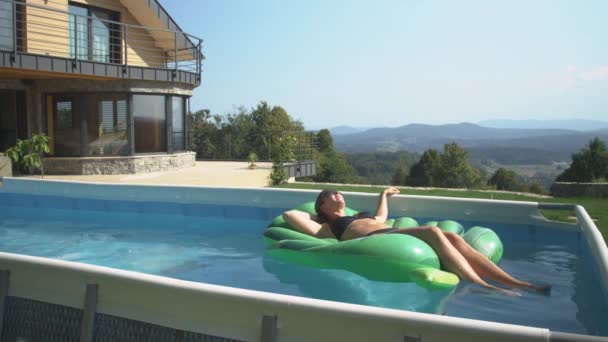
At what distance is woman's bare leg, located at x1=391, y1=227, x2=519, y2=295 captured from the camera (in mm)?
5480

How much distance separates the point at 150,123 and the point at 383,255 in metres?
13.5

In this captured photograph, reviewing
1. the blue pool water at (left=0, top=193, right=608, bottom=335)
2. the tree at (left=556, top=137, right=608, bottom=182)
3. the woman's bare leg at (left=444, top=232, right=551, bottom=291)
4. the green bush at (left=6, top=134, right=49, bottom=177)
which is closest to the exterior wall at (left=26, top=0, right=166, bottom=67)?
the green bush at (left=6, top=134, right=49, bottom=177)

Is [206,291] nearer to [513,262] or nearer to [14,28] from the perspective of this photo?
[513,262]

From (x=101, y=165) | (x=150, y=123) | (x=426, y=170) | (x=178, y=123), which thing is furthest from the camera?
(x=426, y=170)

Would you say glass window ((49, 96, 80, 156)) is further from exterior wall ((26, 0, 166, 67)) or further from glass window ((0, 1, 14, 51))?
glass window ((0, 1, 14, 51))

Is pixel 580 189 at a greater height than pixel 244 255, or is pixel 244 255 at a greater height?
pixel 580 189

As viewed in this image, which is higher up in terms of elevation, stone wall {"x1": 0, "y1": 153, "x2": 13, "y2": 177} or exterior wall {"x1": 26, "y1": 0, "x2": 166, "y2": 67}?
exterior wall {"x1": 26, "y1": 0, "x2": 166, "y2": 67}

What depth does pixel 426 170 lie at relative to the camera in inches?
3219

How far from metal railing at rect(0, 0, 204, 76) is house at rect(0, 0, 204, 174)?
0.03 metres

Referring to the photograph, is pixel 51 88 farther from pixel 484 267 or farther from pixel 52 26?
pixel 484 267

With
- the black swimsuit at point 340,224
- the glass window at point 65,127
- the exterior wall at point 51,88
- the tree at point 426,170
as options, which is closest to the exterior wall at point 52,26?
the exterior wall at point 51,88

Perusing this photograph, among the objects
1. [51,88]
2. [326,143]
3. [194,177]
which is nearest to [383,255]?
[194,177]

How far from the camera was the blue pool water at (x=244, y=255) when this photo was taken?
5.35 metres

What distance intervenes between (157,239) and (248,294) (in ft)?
20.3
